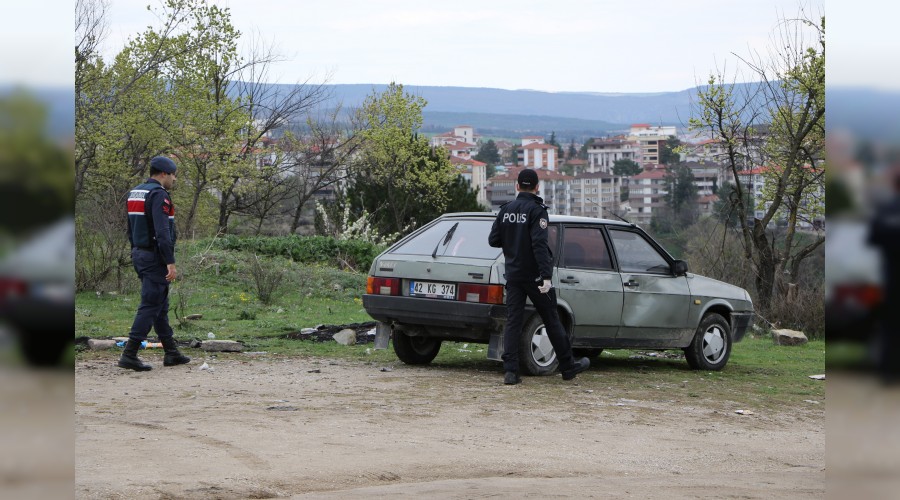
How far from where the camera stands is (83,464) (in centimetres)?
606

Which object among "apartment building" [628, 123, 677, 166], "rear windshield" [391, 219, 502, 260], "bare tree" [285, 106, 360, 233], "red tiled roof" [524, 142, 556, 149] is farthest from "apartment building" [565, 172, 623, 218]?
"rear windshield" [391, 219, 502, 260]

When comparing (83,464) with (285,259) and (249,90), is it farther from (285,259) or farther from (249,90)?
(249,90)

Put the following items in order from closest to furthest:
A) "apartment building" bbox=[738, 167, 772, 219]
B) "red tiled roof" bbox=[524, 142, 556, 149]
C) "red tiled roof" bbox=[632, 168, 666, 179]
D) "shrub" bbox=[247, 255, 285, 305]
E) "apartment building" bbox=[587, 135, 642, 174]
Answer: "shrub" bbox=[247, 255, 285, 305] < "apartment building" bbox=[738, 167, 772, 219] < "red tiled roof" bbox=[632, 168, 666, 179] < "apartment building" bbox=[587, 135, 642, 174] < "red tiled roof" bbox=[524, 142, 556, 149]

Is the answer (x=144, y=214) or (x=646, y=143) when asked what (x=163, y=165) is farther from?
(x=646, y=143)

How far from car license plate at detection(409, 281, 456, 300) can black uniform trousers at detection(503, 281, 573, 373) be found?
0.62 meters

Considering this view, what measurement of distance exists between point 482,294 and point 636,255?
2197mm

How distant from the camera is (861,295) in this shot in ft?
3.76

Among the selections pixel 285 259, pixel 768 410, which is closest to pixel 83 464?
pixel 768 410

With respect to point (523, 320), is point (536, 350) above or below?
below

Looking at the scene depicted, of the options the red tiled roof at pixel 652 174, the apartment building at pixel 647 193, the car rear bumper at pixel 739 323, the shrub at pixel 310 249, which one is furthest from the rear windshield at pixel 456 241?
the red tiled roof at pixel 652 174

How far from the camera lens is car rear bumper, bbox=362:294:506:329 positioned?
10.2m

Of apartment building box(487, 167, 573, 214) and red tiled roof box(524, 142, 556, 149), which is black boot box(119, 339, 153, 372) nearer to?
apartment building box(487, 167, 573, 214)

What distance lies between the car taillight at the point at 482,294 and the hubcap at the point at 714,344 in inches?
117

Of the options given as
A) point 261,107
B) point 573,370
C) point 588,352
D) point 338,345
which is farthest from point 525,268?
point 261,107
